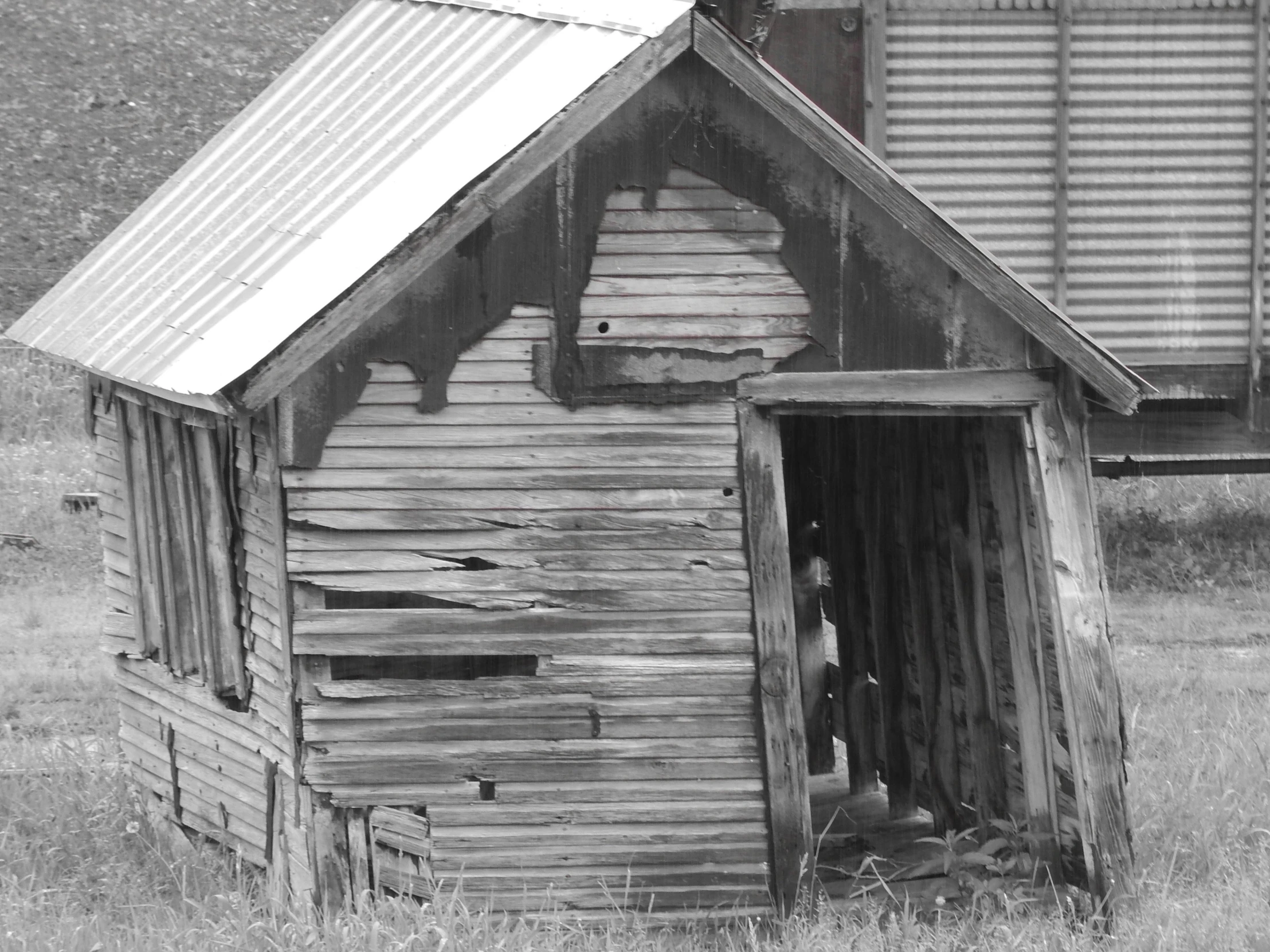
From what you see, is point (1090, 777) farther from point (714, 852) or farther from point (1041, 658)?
point (714, 852)

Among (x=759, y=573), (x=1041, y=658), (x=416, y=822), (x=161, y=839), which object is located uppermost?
(x=759, y=573)

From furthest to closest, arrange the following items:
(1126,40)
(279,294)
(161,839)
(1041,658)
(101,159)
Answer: (101,159) < (1126,40) < (161,839) < (1041,658) < (279,294)

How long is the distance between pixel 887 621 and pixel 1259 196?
5.30 meters

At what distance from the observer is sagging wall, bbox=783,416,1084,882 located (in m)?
6.53

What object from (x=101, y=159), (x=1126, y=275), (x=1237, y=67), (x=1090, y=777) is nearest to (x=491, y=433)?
(x=1090, y=777)

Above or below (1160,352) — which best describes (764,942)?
below

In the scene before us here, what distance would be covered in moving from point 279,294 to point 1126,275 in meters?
7.24

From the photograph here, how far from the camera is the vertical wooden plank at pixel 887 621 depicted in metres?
7.87

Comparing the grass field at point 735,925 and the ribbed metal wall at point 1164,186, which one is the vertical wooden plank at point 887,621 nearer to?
the grass field at point 735,925

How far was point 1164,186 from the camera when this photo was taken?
11.3 metres

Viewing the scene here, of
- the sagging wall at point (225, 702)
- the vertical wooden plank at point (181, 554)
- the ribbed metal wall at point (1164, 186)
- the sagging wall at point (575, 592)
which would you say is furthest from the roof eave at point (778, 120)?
the ribbed metal wall at point (1164, 186)

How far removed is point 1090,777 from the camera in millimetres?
6027

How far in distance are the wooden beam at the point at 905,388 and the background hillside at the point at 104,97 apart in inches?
573

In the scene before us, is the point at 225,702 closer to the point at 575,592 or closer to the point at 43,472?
the point at 575,592
